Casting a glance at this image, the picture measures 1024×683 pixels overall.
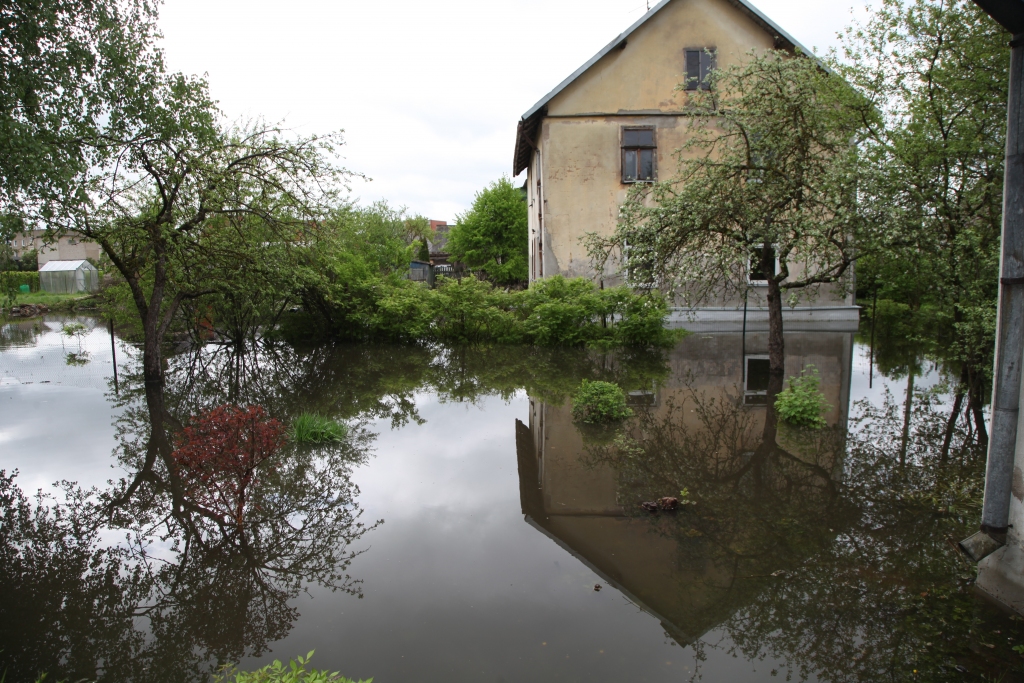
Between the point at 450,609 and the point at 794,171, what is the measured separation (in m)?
9.36

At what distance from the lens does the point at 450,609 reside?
458 centimetres

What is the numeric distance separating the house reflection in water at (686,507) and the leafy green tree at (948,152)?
2.31 metres

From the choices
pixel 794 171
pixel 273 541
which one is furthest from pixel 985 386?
pixel 273 541

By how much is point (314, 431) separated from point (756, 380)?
8353 mm

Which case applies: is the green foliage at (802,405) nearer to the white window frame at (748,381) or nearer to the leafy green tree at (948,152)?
the white window frame at (748,381)

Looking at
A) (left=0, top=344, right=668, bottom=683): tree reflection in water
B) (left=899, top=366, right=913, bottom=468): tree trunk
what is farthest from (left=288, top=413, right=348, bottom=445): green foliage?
(left=899, top=366, right=913, bottom=468): tree trunk

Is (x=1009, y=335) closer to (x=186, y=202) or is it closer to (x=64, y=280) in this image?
(x=186, y=202)

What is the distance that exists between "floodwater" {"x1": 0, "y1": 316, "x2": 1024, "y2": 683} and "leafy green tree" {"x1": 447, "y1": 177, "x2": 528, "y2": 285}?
29.2 m

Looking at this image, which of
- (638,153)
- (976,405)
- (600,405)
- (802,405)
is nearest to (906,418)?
(976,405)

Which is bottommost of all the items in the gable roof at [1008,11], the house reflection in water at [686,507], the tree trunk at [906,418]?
the house reflection in water at [686,507]

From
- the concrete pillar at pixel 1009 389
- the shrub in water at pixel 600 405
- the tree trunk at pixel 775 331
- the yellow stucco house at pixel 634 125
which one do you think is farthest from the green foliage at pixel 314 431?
the yellow stucco house at pixel 634 125

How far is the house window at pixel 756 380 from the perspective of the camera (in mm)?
10859

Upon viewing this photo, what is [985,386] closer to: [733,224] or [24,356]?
[733,224]

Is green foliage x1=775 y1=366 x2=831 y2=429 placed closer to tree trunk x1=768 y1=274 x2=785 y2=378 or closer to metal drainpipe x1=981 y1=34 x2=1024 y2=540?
tree trunk x1=768 y1=274 x2=785 y2=378
